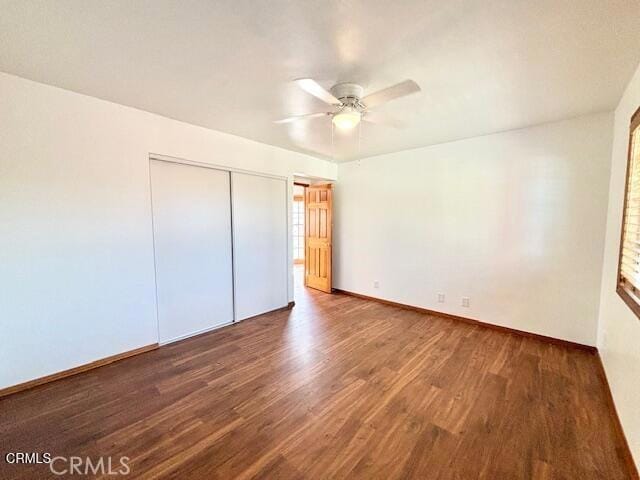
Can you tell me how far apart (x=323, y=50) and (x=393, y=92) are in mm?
523

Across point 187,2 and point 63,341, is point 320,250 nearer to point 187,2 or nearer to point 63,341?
point 63,341

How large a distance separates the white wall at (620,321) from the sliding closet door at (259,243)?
3662 millimetres

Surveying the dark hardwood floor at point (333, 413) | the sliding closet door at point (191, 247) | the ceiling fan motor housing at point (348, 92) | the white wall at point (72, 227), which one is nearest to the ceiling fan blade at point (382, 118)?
the ceiling fan motor housing at point (348, 92)

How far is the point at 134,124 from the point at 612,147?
4779mm

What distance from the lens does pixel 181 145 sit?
3.02m

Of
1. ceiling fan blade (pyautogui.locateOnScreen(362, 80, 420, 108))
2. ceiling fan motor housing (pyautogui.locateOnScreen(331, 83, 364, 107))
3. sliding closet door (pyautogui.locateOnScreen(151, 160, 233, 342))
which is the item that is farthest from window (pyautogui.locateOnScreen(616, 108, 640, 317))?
sliding closet door (pyautogui.locateOnScreen(151, 160, 233, 342))

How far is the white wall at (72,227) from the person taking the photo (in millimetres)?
2105

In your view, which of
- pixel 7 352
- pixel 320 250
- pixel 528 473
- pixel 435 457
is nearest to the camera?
pixel 528 473

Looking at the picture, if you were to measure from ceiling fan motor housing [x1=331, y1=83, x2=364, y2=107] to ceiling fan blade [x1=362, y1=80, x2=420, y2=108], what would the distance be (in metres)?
0.18

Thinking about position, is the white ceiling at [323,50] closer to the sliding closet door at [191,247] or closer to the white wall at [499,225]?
the white wall at [499,225]

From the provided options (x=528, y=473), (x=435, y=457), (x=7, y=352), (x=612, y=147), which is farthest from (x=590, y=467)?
(x=7, y=352)

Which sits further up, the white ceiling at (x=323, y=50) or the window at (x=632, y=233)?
the white ceiling at (x=323, y=50)

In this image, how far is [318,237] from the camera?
212 inches

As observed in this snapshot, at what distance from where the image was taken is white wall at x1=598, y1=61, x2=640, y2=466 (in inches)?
62.2
